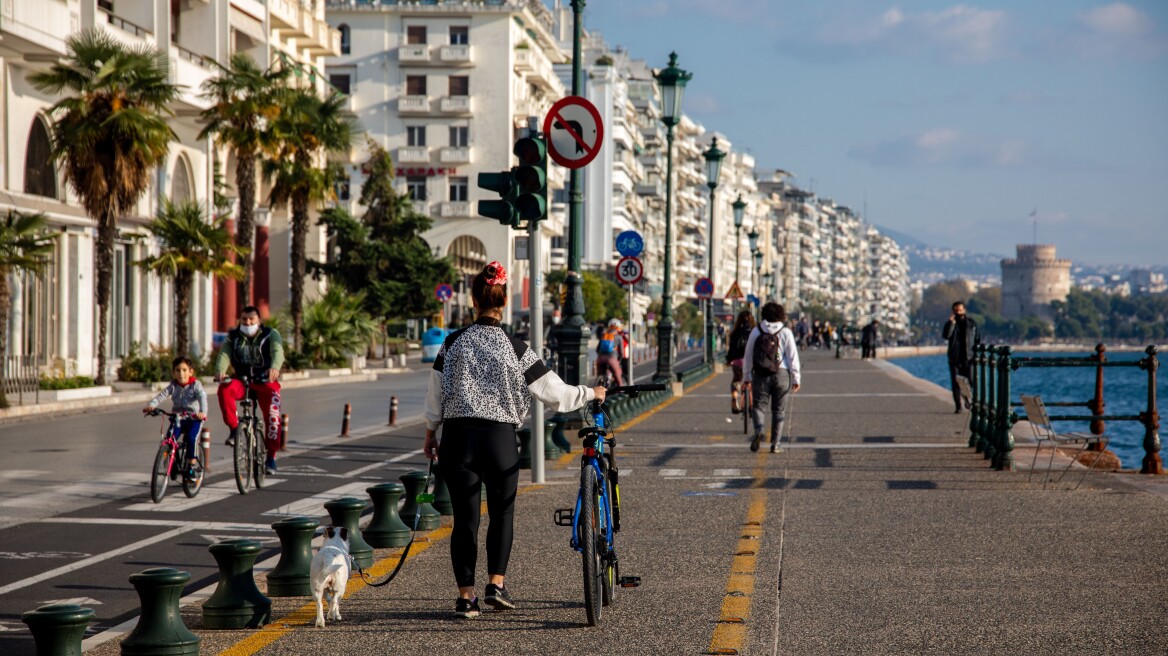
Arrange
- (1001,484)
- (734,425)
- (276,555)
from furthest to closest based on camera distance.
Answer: (734,425) < (1001,484) < (276,555)

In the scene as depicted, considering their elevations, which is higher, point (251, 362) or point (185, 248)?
point (185, 248)

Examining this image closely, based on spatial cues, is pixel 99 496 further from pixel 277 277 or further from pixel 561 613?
pixel 277 277

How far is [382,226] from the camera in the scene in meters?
69.2

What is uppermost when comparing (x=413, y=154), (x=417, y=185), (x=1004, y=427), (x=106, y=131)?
(x=413, y=154)

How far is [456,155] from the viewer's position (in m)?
85.7

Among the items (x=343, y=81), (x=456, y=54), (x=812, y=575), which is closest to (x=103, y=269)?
(x=812, y=575)

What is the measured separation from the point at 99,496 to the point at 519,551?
6035mm

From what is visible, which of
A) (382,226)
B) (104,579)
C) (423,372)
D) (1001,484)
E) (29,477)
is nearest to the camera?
(104,579)

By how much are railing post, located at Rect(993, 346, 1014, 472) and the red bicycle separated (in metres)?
7.45

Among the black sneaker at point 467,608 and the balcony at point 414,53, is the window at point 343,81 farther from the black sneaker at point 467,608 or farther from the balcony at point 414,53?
the black sneaker at point 467,608

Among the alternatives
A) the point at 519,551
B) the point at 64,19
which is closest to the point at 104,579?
the point at 519,551

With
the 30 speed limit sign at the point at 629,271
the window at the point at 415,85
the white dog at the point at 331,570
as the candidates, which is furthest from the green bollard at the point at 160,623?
the window at the point at 415,85

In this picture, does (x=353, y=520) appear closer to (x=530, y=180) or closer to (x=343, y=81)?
(x=530, y=180)

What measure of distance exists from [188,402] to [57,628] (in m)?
8.31
